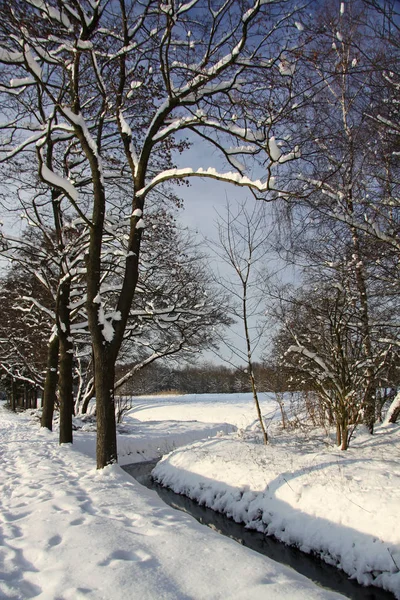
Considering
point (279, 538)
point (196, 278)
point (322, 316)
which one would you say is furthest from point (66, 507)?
point (196, 278)

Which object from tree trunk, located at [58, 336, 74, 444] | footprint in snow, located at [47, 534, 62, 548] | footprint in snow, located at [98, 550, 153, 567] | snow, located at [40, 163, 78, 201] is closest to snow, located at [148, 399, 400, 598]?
tree trunk, located at [58, 336, 74, 444]

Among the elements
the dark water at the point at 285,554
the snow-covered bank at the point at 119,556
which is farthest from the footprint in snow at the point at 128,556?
the dark water at the point at 285,554

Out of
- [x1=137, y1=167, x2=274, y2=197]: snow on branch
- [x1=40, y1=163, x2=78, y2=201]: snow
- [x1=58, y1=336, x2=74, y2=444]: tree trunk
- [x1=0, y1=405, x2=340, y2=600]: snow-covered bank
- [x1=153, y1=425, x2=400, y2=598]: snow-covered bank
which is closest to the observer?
[x1=0, y1=405, x2=340, y2=600]: snow-covered bank

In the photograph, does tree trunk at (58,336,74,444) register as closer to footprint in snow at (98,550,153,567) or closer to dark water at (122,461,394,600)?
dark water at (122,461,394,600)

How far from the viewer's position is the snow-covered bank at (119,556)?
2.32 m

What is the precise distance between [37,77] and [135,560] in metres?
5.80

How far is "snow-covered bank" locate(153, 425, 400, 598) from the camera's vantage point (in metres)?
4.36

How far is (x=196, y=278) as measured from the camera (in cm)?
1232

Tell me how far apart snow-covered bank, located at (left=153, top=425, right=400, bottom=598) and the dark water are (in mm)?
92

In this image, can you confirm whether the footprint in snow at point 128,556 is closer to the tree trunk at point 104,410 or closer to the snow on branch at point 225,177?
the tree trunk at point 104,410

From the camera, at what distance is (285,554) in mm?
5078

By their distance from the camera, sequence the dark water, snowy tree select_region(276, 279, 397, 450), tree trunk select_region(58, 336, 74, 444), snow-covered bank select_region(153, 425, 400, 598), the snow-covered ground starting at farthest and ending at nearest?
tree trunk select_region(58, 336, 74, 444), snowy tree select_region(276, 279, 397, 450), snow-covered bank select_region(153, 425, 400, 598), the dark water, the snow-covered ground

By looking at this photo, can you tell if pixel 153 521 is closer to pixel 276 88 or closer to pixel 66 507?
pixel 66 507

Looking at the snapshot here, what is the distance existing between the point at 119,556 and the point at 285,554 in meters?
3.26
